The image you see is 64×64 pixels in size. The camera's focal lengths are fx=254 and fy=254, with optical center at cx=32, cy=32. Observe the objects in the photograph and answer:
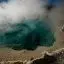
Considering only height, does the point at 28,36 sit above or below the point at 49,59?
above

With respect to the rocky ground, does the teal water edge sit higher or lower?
higher

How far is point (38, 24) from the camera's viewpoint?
10.2 ft

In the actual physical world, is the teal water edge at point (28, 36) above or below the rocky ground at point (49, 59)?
above

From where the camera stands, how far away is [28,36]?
3.07m

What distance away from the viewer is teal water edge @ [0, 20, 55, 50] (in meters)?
3.05

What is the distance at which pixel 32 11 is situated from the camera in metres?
3.12

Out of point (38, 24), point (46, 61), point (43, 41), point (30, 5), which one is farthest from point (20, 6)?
point (46, 61)

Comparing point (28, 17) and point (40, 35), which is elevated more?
point (28, 17)

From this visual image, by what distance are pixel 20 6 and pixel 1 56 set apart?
2.14ft

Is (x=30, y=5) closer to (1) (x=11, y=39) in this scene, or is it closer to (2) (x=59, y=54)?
(1) (x=11, y=39)

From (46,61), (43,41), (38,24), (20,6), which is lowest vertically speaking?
(46,61)

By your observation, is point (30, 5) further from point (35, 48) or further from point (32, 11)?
point (35, 48)

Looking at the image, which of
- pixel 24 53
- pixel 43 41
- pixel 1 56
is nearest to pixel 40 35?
pixel 43 41

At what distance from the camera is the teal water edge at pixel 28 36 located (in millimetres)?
3051
